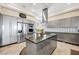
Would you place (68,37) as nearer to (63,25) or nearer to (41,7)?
(63,25)

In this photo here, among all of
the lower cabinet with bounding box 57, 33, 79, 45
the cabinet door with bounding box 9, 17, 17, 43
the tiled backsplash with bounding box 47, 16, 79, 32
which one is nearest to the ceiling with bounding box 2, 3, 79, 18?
the tiled backsplash with bounding box 47, 16, 79, 32

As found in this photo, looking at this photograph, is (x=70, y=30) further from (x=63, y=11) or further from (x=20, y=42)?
(x=20, y=42)

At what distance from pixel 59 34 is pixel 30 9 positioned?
2.78 ft

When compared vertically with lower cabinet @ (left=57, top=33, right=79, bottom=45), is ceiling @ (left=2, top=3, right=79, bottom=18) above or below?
above

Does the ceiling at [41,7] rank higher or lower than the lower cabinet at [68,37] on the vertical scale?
higher

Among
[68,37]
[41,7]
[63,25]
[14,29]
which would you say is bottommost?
[68,37]

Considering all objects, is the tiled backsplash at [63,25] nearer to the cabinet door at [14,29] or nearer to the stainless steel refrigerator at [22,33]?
the stainless steel refrigerator at [22,33]

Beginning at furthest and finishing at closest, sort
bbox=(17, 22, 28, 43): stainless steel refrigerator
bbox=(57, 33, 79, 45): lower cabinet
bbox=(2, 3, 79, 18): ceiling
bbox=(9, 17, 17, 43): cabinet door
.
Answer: bbox=(9, 17, 17, 43): cabinet door
bbox=(17, 22, 28, 43): stainless steel refrigerator
bbox=(57, 33, 79, 45): lower cabinet
bbox=(2, 3, 79, 18): ceiling

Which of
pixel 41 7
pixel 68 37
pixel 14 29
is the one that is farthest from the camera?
pixel 14 29

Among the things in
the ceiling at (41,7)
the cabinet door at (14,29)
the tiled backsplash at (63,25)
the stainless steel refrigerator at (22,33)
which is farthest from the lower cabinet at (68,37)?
the cabinet door at (14,29)

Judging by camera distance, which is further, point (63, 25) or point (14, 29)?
point (14, 29)

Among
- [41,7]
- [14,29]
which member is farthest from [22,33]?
[14,29]

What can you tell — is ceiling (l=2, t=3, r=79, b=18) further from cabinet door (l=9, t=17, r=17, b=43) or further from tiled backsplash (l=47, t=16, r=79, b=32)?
cabinet door (l=9, t=17, r=17, b=43)

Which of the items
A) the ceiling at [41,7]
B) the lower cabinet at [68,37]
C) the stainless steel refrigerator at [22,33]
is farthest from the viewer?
the stainless steel refrigerator at [22,33]
